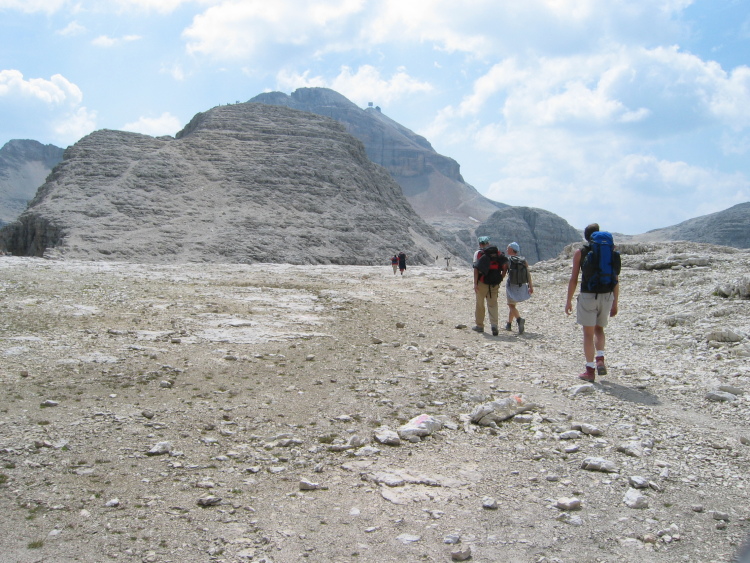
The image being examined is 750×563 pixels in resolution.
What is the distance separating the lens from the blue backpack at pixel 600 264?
7.38 meters

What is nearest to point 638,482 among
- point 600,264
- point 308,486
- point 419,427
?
point 419,427

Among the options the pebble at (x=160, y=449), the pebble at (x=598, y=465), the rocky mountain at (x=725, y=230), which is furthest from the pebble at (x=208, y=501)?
the rocky mountain at (x=725, y=230)

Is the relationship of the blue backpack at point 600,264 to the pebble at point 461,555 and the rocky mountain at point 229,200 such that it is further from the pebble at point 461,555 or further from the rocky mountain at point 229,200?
the rocky mountain at point 229,200

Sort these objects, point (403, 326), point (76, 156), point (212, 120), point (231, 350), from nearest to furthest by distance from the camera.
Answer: point (231, 350) → point (403, 326) → point (76, 156) → point (212, 120)

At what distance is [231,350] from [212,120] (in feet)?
269

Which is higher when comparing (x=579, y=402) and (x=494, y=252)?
(x=494, y=252)

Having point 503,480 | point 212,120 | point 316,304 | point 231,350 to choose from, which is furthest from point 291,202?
point 503,480

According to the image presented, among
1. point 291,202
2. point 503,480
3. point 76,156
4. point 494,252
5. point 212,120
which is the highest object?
point 212,120

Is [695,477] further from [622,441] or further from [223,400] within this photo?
[223,400]

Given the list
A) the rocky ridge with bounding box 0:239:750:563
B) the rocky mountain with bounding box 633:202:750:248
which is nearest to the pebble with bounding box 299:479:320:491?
the rocky ridge with bounding box 0:239:750:563

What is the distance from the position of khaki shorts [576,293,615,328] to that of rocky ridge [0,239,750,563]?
0.79m

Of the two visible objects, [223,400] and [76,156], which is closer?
[223,400]

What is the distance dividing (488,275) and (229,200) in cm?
5593

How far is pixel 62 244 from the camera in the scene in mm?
46344
